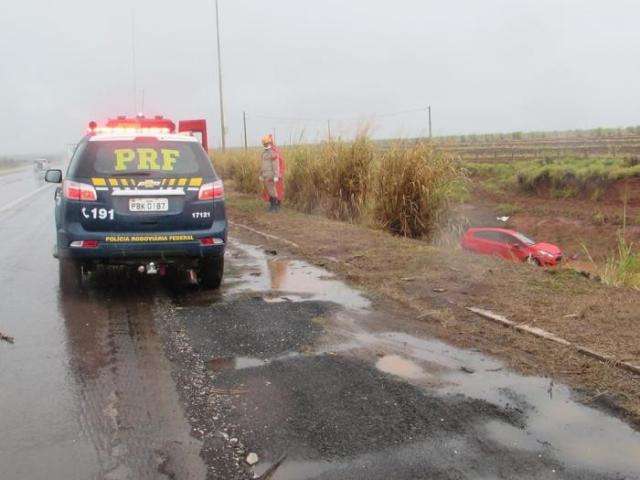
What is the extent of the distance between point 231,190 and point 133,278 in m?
14.8

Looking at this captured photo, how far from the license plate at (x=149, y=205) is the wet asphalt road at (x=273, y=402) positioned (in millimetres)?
998

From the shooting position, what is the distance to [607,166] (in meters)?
29.5

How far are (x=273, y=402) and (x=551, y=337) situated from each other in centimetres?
243

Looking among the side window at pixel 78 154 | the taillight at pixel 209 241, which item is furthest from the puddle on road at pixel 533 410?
the side window at pixel 78 154

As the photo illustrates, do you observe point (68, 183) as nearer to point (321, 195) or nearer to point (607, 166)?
point (321, 195)

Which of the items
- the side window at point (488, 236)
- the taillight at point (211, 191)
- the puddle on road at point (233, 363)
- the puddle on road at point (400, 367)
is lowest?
the side window at point (488, 236)

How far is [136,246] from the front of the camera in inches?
260

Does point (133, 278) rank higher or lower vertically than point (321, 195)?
lower

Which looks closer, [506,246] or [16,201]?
[506,246]

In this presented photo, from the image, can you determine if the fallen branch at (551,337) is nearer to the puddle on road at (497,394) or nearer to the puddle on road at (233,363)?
the puddle on road at (497,394)

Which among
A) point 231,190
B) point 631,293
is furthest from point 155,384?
point 231,190

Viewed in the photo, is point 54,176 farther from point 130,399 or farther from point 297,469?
point 297,469

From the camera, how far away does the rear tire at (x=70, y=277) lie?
718 cm

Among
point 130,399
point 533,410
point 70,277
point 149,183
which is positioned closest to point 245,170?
point 70,277
